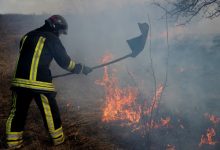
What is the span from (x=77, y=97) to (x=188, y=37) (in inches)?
276

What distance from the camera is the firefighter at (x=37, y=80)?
16.3 feet

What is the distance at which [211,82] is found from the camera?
9.93 metres

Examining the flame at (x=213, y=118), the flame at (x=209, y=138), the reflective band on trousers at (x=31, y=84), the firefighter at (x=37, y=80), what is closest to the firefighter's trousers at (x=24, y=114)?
the firefighter at (x=37, y=80)

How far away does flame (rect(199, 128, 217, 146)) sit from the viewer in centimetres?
631

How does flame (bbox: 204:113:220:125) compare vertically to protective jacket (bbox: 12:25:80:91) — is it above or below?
below

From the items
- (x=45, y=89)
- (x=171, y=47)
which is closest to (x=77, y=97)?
(x=45, y=89)

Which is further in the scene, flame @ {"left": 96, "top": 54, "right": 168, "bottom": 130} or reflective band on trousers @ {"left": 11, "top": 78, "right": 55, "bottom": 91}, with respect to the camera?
flame @ {"left": 96, "top": 54, "right": 168, "bottom": 130}

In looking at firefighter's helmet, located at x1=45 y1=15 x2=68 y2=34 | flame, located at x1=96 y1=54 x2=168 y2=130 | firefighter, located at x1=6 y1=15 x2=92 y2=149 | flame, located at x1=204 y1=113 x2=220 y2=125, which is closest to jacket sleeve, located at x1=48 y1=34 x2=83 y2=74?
firefighter, located at x1=6 y1=15 x2=92 y2=149

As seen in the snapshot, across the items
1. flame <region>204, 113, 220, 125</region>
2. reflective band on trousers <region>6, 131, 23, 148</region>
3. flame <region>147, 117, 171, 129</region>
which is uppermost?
reflective band on trousers <region>6, 131, 23, 148</region>

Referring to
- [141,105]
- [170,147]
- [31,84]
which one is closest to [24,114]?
[31,84]

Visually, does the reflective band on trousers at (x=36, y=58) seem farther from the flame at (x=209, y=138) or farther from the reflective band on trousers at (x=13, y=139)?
the flame at (x=209, y=138)

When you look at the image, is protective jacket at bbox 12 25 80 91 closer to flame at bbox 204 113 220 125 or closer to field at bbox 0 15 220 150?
field at bbox 0 15 220 150

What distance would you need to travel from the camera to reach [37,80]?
4977 millimetres

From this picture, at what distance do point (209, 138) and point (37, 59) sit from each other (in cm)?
405
